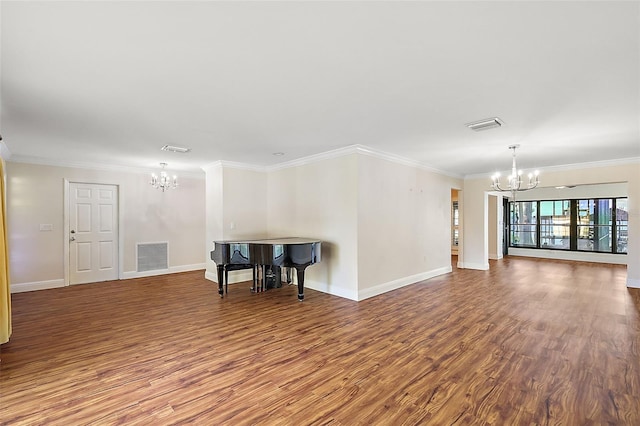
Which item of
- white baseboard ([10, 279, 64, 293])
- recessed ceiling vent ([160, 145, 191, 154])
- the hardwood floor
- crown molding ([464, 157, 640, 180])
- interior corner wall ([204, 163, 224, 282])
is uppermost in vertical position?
recessed ceiling vent ([160, 145, 191, 154])

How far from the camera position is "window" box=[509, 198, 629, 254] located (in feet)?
27.2

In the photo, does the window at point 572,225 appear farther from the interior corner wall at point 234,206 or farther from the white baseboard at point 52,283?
the white baseboard at point 52,283

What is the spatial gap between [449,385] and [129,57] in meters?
3.36

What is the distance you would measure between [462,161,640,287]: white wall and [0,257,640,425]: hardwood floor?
4.34 ft

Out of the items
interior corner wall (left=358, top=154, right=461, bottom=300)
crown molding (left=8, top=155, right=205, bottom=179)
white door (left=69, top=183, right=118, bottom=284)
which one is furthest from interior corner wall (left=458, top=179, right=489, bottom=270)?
white door (left=69, top=183, right=118, bottom=284)

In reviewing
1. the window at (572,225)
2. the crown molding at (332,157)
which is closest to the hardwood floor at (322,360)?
the crown molding at (332,157)

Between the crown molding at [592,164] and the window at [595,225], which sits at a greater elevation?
the crown molding at [592,164]

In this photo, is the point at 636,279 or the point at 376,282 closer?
the point at 376,282

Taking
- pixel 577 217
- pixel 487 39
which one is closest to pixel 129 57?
pixel 487 39

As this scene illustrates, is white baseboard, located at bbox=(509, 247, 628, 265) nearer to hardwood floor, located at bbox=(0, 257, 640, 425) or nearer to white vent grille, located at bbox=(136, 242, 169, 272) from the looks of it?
hardwood floor, located at bbox=(0, 257, 640, 425)

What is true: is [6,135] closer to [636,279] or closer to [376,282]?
[376,282]

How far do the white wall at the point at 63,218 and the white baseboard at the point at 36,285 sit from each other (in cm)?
1

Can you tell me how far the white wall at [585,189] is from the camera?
5500 millimetres

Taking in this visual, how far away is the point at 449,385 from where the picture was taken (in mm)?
2293
